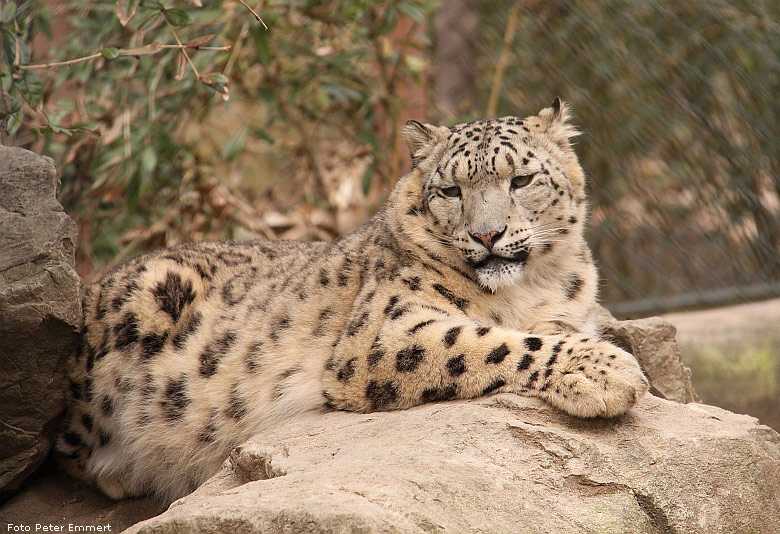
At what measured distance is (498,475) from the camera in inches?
128

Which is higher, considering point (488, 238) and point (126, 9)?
point (126, 9)

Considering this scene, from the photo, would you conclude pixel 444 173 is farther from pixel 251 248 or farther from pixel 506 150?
pixel 251 248

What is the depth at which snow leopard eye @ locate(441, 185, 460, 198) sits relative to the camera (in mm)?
4581

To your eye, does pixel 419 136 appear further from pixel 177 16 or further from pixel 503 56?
pixel 503 56

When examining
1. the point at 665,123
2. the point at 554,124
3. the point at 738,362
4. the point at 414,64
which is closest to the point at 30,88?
the point at 554,124

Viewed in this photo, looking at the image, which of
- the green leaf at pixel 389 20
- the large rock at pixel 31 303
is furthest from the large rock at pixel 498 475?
the green leaf at pixel 389 20

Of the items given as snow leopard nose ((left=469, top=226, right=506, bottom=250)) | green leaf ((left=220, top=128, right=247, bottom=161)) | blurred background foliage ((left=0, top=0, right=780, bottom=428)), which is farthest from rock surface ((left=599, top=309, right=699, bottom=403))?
green leaf ((left=220, top=128, right=247, bottom=161))

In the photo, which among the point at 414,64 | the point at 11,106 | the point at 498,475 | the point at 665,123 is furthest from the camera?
the point at 665,123

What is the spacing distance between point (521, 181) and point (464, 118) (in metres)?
3.47

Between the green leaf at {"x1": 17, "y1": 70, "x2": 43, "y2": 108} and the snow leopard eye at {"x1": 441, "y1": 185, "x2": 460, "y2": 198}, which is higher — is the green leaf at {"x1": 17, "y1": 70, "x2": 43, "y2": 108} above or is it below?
below

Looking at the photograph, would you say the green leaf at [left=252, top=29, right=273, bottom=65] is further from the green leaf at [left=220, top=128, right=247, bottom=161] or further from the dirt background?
the dirt background

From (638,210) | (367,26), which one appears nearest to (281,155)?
(367,26)

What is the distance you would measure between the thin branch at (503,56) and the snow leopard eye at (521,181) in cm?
392

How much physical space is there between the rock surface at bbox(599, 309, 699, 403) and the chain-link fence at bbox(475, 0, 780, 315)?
7.95 ft
